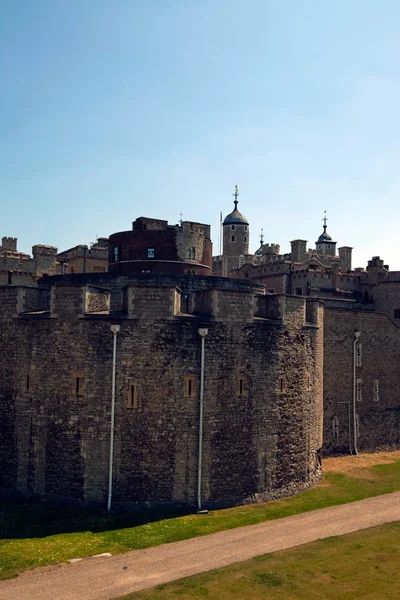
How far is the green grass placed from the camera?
14.8 metres

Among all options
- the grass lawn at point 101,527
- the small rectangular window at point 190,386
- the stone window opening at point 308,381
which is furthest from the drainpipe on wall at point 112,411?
the stone window opening at point 308,381

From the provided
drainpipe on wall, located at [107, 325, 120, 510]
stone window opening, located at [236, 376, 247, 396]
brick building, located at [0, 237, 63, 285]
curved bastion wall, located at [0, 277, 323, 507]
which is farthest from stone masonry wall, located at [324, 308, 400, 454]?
brick building, located at [0, 237, 63, 285]

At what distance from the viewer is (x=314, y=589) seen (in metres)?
15.2

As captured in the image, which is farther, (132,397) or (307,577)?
(132,397)

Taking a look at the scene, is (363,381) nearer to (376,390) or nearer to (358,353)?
(376,390)

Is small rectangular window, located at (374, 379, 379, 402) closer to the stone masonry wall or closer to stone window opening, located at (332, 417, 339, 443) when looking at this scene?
the stone masonry wall

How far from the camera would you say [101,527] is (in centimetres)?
1916

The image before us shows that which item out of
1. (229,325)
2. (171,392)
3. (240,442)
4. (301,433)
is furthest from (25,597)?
(301,433)

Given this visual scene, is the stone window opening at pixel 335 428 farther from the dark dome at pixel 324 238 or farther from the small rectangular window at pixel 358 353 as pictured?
the dark dome at pixel 324 238

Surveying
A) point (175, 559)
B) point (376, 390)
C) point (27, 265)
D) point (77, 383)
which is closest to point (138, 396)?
point (77, 383)

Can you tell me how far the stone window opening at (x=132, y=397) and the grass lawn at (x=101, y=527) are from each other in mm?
3878

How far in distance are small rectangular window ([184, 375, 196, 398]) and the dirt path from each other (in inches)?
195

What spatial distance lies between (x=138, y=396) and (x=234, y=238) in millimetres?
52118

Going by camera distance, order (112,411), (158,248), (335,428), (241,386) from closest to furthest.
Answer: (112,411), (241,386), (158,248), (335,428)
